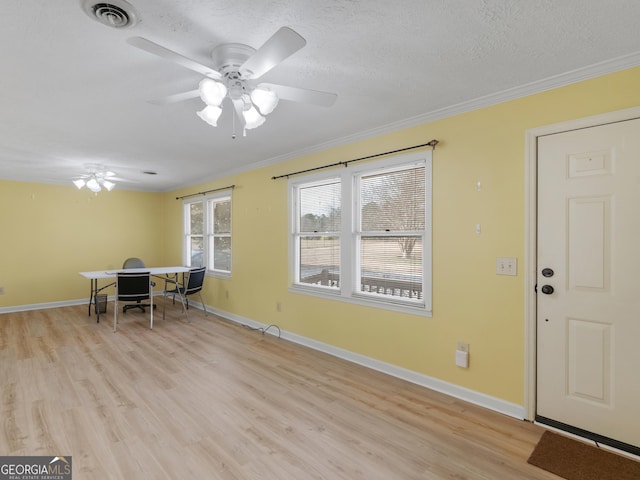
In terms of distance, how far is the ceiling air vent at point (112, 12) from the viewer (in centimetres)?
145

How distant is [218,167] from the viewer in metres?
5.00

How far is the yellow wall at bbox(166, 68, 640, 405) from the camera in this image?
7.61ft

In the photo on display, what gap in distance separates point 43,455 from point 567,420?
337 centimetres

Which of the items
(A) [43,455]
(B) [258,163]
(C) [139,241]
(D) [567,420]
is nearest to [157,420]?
(A) [43,455]

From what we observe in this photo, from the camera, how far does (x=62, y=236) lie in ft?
20.2

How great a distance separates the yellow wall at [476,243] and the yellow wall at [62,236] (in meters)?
5.45

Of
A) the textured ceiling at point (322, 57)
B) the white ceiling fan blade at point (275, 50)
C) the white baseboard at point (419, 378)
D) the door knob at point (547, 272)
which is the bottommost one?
the white baseboard at point (419, 378)

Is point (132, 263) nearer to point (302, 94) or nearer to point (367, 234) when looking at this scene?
point (367, 234)

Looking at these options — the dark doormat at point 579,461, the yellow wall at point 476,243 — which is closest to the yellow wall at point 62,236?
the yellow wall at point 476,243

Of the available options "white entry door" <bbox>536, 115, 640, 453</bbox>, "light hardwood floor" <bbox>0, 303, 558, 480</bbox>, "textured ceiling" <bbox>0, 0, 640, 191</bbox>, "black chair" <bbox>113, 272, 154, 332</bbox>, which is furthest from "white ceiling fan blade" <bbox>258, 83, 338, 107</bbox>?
"black chair" <bbox>113, 272, 154, 332</bbox>

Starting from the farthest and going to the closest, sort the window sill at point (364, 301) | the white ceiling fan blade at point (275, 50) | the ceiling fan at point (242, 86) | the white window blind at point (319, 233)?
the white window blind at point (319, 233)
the window sill at point (364, 301)
the ceiling fan at point (242, 86)
the white ceiling fan blade at point (275, 50)

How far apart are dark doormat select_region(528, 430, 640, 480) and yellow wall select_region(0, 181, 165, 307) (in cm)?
746
